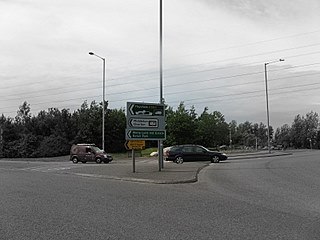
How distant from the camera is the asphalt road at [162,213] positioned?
6.42m

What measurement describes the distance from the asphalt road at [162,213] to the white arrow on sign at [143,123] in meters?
7.38

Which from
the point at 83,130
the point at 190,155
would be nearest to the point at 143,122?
the point at 190,155

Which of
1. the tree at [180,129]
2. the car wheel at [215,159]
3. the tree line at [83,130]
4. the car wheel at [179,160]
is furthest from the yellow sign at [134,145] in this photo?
the tree at [180,129]

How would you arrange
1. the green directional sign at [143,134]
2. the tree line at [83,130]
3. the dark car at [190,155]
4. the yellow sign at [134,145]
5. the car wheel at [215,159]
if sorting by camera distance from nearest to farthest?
the green directional sign at [143,134], the yellow sign at [134,145], the dark car at [190,155], the car wheel at [215,159], the tree line at [83,130]

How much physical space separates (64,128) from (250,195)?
5888 cm

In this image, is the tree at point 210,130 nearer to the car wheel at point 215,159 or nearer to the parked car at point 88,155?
the parked car at point 88,155

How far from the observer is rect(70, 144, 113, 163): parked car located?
3553cm

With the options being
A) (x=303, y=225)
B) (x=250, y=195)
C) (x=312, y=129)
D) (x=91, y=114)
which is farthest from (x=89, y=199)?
(x=312, y=129)

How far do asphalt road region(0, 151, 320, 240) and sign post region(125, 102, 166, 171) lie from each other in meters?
7.22

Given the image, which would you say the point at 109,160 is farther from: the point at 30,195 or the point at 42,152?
the point at 42,152

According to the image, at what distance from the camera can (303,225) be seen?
699 centimetres

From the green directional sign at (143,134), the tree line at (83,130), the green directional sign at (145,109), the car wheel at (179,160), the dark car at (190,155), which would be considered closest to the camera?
the green directional sign at (143,134)

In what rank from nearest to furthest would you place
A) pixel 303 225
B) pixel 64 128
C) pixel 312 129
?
pixel 303 225
pixel 64 128
pixel 312 129

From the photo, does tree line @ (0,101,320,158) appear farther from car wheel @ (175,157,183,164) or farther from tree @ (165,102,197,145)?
car wheel @ (175,157,183,164)
